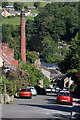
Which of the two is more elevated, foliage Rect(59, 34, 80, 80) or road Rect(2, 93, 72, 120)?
foliage Rect(59, 34, 80, 80)

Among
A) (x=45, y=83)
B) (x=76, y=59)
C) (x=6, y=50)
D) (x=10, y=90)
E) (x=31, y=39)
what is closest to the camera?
(x=10, y=90)

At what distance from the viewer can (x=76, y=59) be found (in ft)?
177

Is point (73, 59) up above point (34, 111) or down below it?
above

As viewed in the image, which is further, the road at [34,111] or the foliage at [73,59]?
the foliage at [73,59]

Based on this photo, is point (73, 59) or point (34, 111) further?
point (73, 59)

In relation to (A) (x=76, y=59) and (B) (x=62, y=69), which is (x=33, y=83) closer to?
(B) (x=62, y=69)

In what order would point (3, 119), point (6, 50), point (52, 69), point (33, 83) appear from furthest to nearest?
point (52, 69)
point (6, 50)
point (33, 83)
point (3, 119)

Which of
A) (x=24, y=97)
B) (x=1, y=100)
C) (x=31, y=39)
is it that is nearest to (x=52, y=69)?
(x=31, y=39)

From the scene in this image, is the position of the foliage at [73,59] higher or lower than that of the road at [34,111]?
higher

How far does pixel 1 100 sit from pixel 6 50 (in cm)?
4073

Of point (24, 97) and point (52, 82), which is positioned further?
point (52, 82)

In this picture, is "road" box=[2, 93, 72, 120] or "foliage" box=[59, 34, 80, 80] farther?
"foliage" box=[59, 34, 80, 80]

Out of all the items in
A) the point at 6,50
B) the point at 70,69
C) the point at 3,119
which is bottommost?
the point at 3,119

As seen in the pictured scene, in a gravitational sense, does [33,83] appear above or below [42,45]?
below
